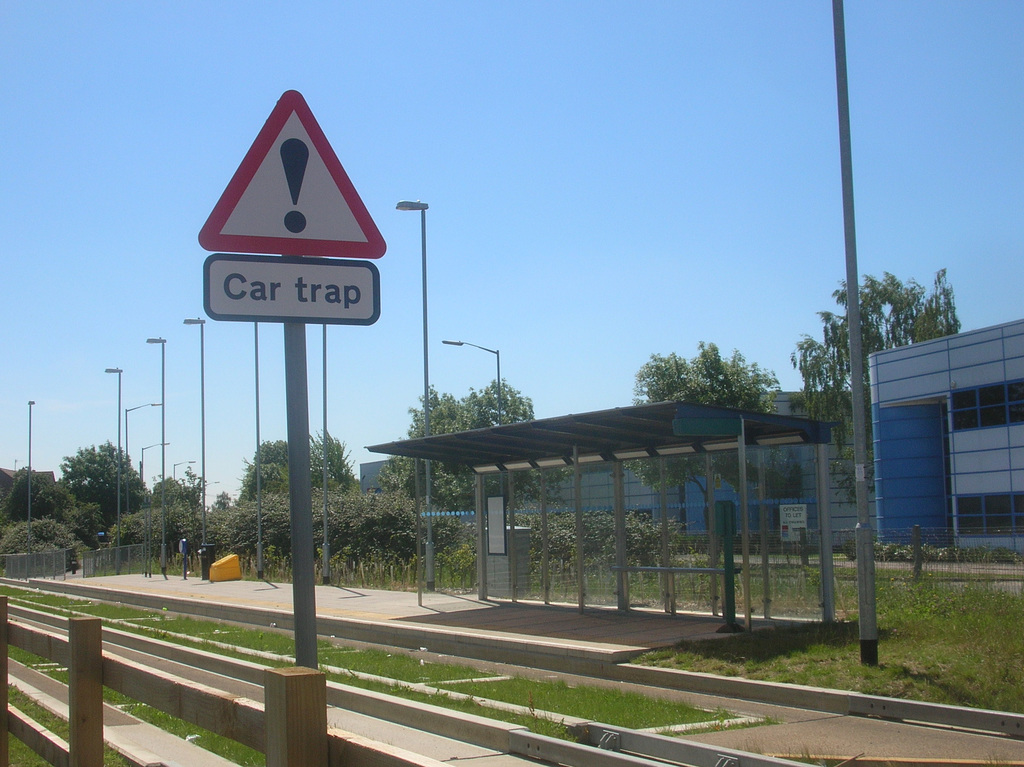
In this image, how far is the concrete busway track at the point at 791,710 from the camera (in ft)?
25.3

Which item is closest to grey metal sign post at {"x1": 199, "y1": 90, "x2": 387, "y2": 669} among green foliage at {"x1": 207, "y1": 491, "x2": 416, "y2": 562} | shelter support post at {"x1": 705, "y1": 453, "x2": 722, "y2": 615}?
shelter support post at {"x1": 705, "y1": 453, "x2": 722, "y2": 615}

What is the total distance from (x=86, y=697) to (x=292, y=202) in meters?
2.03

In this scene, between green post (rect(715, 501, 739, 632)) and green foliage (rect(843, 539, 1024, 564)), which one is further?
green foliage (rect(843, 539, 1024, 564))

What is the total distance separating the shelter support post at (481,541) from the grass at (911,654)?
28.1 ft

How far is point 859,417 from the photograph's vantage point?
1170cm

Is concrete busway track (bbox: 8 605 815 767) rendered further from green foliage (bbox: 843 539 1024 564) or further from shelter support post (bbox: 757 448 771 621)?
green foliage (bbox: 843 539 1024 564)

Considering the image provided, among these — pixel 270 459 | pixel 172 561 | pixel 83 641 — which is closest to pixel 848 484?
pixel 172 561

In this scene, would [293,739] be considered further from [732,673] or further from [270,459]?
[270,459]

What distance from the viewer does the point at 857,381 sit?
1134 centimetres

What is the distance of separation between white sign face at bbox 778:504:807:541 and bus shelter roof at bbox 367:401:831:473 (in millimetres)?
948

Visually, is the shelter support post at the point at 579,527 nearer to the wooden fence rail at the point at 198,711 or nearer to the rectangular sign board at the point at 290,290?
the wooden fence rail at the point at 198,711

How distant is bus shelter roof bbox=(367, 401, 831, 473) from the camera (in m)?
13.9

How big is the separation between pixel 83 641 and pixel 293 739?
6.98ft

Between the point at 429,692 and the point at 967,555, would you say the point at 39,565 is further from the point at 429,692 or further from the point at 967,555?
the point at 429,692
